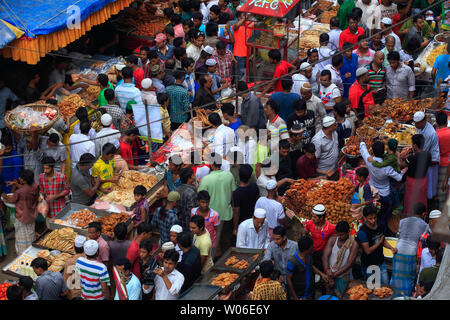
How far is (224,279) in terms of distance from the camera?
9.00 m

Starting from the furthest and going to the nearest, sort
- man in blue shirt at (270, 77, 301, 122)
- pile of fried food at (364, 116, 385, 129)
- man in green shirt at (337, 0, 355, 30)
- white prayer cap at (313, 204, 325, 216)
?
1. man in green shirt at (337, 0, 355, 30)
2. man in blue shirt at (270, 77, 301, 122)
3. pile of fried food at (364, 116, 385, 129)
4. white prayer cap at (313, 204, 325, 216)

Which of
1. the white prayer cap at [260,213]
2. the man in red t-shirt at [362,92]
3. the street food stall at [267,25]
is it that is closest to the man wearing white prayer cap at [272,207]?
the white prayer cap at [260,213]

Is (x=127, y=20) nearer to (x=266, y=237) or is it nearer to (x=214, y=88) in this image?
(x=214, y=88)

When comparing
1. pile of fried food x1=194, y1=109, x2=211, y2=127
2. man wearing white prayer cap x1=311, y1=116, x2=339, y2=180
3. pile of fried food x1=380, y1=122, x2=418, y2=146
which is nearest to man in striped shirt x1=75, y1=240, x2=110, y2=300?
pile of fried food x1=194, y1=109, x2=211, y2=127

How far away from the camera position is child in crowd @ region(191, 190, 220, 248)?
959 cm

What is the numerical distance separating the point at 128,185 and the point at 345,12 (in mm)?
6840

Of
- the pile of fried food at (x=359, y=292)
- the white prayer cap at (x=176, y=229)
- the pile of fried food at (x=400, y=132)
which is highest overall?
the pile of fried food at (x=400, y=132)

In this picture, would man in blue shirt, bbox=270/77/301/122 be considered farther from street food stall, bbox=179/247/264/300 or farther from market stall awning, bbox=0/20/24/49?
market stall awning, bbox=0/20/24/49

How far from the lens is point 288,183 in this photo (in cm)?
1068

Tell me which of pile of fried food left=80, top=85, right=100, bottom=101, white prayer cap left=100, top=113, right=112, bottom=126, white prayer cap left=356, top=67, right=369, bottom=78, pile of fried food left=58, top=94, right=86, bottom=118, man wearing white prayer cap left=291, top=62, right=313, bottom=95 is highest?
white prayer cap left=356, top=67, right=369, bottom=78

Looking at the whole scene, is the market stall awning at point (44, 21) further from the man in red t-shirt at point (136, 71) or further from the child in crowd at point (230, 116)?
the child in crowd at point (230, 116)

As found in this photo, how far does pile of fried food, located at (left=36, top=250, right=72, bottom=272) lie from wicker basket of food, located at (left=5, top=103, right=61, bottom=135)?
6.70ft

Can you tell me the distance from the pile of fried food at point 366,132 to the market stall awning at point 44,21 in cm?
532

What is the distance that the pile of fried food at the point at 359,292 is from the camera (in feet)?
28.5
